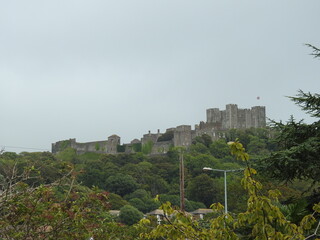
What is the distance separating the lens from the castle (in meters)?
125

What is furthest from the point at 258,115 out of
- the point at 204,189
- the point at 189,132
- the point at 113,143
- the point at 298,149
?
the point at 298,149

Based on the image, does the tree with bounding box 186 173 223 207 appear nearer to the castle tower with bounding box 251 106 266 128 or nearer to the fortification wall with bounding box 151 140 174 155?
the fortification wall with bounding box 151 140 174 155

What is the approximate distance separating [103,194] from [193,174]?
76.5 meters

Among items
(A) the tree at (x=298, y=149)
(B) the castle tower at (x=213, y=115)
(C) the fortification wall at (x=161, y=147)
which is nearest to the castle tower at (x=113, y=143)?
(C) the fortification wall at (x=161, y=147)

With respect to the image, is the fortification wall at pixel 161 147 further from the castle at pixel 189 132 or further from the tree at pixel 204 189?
the tree at pixel 204 189

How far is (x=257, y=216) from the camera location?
22.2 feet

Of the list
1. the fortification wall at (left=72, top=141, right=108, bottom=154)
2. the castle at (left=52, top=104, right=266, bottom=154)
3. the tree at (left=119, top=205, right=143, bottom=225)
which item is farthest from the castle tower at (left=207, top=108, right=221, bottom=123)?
the tree at (left=119, top=205, right=143, bottom=225)

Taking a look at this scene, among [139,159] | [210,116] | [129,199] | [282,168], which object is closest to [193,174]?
[129,199]

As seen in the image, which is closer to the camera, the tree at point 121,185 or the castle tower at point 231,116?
the tree at point 121,185

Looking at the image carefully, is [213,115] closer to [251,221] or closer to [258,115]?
[258,115]

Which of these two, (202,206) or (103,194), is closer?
(103,194)

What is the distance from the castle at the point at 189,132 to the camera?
125 metres

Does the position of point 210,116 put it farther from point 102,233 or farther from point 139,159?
point 102,233

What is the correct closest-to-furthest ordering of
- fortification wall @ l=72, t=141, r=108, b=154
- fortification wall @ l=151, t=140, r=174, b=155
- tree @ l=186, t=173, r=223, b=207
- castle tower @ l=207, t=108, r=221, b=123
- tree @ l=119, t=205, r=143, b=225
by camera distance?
tree @ l=119, t=205, r=143, b=225 < tree @ l=186, t=173, r=223, b=207 < fortification wall @ l=151, t=140, r=174, b=155 < castle tower @ l=207, t=108, r=221, b=123 < fortification wall @ l=72, t=141, r=108, b=154
